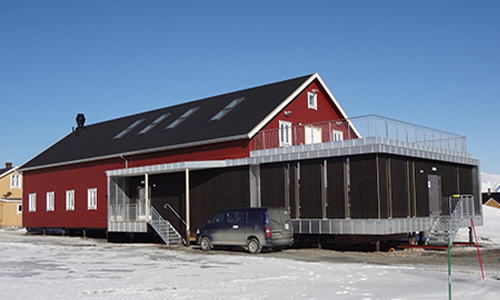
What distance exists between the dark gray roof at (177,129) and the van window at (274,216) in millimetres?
5994

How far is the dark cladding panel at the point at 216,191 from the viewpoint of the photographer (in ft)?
84.4

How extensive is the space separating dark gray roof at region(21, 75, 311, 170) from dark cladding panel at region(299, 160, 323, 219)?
13.6ft

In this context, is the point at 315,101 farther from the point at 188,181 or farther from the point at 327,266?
the point at 327,266

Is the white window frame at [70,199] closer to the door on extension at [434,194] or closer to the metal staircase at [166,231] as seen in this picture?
the metal staircase at [166,231]

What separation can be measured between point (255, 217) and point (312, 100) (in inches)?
467

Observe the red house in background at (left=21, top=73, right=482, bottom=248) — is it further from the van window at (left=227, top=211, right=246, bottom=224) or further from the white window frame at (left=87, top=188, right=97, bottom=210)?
the van window at (left=227, top=211, right=246, bottom=224)

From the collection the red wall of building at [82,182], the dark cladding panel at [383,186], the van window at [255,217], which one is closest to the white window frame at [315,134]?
the red wall of building at [82,182]

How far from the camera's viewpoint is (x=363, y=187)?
2158 cm

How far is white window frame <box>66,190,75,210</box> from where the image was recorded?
36719mm

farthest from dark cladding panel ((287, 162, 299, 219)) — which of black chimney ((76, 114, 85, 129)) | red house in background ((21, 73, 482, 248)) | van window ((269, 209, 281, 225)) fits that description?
black chimney ((76, 114, 85, 129))

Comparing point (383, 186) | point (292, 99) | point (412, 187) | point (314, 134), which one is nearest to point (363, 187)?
point (383, 186)

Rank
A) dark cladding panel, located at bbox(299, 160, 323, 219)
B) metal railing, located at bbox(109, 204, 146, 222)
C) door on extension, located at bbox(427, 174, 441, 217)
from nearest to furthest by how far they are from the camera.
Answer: dark cladding panel, located at bbox(299, 160, 323, 219), door on extension, located at bbox(427, 174, 441, 217), metal railing, located at bbox(109, 204, 146, 222)

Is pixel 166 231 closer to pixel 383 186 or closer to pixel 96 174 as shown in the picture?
pixel 96 174

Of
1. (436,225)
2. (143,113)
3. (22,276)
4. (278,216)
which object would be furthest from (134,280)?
(143,113)
